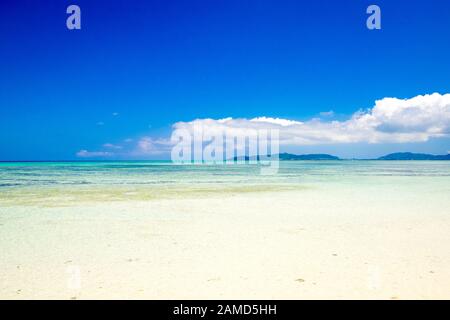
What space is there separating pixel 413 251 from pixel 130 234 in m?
5.06

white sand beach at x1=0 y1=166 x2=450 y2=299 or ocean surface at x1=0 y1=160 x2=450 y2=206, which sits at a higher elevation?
ocean surface at x1=0 y1=160 x2=450 y2=206

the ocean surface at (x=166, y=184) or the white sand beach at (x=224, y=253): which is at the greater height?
the ocean surface at (x=166, y=184)

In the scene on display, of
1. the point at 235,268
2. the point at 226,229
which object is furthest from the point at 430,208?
the point at 235,268

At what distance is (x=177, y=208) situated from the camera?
1058 cm

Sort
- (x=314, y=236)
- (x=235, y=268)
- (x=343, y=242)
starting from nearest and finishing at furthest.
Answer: (x=235, y=268), (x=343, y=242), (x=314, y=236)


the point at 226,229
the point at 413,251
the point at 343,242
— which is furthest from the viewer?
the point at 226,229

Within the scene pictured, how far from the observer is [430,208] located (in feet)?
34.4

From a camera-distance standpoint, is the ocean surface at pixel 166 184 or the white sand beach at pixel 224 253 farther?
the ocean surface at pixel 166 184

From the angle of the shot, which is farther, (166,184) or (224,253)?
(166,184)

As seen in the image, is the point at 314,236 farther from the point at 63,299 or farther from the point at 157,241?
the point at 63,299

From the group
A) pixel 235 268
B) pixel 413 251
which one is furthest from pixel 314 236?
pixel 235 268

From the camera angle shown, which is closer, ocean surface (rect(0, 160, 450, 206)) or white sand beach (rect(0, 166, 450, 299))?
white sand beach (rect(0, 166, 450, 299))
